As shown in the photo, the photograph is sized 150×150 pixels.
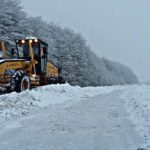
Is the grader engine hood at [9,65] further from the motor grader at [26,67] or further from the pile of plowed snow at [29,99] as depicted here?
the pile of plowed snow at [29,99]

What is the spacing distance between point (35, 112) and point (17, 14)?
34374 millimetres

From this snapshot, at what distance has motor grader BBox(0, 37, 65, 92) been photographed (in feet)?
64.5

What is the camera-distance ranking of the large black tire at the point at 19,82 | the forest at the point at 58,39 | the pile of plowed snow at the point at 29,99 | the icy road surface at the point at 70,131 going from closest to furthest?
1. the icy road surface at the point at 70,131
2. the pile of plowed snow at the point at 29,99
3. the large black tire at the point at 19,82
4. the forest at the point at 58,39

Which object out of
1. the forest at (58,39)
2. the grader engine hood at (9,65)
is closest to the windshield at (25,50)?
the grader engine hood at (9,65)

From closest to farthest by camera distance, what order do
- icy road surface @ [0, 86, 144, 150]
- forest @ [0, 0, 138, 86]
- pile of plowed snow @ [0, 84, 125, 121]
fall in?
icy road surface @ [0, 86, 144, 150], pile of plowed snow @ [0, 84, 125, 121], forest @ [0, 0, 138, 86]

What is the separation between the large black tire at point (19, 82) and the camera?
64.3ft

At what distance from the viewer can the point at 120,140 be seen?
29.2ft

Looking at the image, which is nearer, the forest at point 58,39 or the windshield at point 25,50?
the windshield at point 25,50

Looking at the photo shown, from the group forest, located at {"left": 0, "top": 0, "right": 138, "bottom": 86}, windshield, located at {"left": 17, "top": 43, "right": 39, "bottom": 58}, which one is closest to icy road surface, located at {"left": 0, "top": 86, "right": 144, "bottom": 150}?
windshield, located at {"left": 17, "top": 43, "right": 39, "bottom": 58}

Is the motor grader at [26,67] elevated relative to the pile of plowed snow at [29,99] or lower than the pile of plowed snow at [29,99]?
elevated

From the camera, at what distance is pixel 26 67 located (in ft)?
74.3

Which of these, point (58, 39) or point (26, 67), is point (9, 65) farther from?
point (58, 39)

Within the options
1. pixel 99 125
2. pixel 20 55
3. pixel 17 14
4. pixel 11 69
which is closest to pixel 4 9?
pixel 17 14

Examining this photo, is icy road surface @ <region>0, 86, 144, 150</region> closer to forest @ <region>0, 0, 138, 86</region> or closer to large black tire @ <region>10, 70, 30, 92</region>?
large black tire @ <region>10, 70, 30, 92</region>
